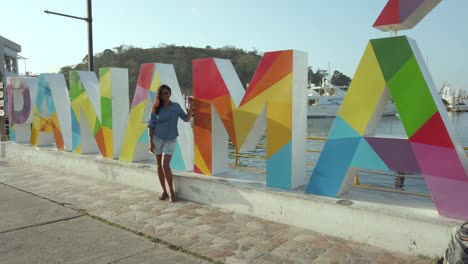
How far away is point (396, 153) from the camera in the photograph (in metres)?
4.69

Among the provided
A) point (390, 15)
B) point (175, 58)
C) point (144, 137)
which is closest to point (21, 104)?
point (144, 137)

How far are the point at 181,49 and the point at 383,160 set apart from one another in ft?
423

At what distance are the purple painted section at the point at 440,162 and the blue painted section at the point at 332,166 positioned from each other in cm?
75

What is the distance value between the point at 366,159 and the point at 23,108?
9.77 m

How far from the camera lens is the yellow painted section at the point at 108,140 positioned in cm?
840

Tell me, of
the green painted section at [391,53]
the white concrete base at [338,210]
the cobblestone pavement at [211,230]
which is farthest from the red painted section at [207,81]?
the green painted section at [391,53]

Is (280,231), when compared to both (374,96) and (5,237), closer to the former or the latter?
(374,96)

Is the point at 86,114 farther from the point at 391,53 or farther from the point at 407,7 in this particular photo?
the point at 407,7

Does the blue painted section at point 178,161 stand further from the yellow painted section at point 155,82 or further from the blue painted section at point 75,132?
the blue painted section at point 75,132

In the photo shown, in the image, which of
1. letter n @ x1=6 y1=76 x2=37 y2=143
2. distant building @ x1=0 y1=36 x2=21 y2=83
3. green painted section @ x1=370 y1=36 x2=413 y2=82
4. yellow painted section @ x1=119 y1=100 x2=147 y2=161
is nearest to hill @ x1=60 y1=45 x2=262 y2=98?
distant building @ x1=0 y1=36 x2=21 y2=83

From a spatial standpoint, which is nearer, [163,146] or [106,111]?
[163,146]

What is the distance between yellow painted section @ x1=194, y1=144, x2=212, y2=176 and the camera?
674 centimetres

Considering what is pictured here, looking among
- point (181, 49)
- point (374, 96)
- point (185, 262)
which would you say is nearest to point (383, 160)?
point (374, 96)

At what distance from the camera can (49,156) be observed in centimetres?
982
